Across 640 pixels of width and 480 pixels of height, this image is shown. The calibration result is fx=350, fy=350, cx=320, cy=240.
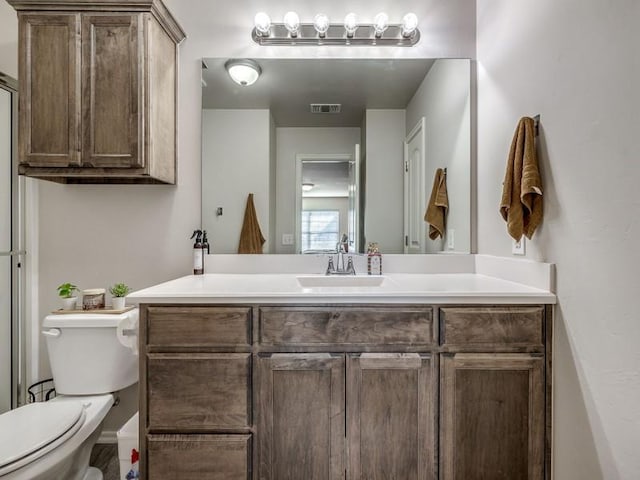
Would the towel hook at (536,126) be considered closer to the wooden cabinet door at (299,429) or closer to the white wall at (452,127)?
the white wall at (452,127)

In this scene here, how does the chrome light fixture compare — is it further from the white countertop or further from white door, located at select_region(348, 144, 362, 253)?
the white countertop

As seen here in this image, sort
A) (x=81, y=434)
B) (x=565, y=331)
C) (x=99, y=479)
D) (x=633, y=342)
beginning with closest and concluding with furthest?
1. (x=633, y=342)
2. (x=565, y=331)
3. (x=81, y=434)
4. (x=99, y=479)

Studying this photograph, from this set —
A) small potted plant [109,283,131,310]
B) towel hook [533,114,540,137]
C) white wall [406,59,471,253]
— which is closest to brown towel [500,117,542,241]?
towel hook [533,114,540,137]

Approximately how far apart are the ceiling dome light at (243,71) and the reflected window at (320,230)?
77 cm

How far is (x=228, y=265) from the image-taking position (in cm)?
190

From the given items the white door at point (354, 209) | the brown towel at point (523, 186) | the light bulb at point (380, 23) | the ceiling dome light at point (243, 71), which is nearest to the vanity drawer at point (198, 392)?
the white door at point (354, 209)

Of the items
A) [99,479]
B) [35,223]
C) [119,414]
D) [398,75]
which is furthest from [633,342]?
[35,223]

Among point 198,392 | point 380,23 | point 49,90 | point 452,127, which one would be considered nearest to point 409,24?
point 380,23

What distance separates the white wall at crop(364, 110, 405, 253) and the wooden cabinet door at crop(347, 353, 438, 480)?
Answer: 0.78 m

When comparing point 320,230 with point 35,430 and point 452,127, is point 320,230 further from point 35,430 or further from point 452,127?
point 35,430

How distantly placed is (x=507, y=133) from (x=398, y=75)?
66 cm

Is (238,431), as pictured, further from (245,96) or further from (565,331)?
(245,96)

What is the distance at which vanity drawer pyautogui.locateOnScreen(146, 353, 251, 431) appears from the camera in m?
1.25

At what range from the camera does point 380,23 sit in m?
1.79
